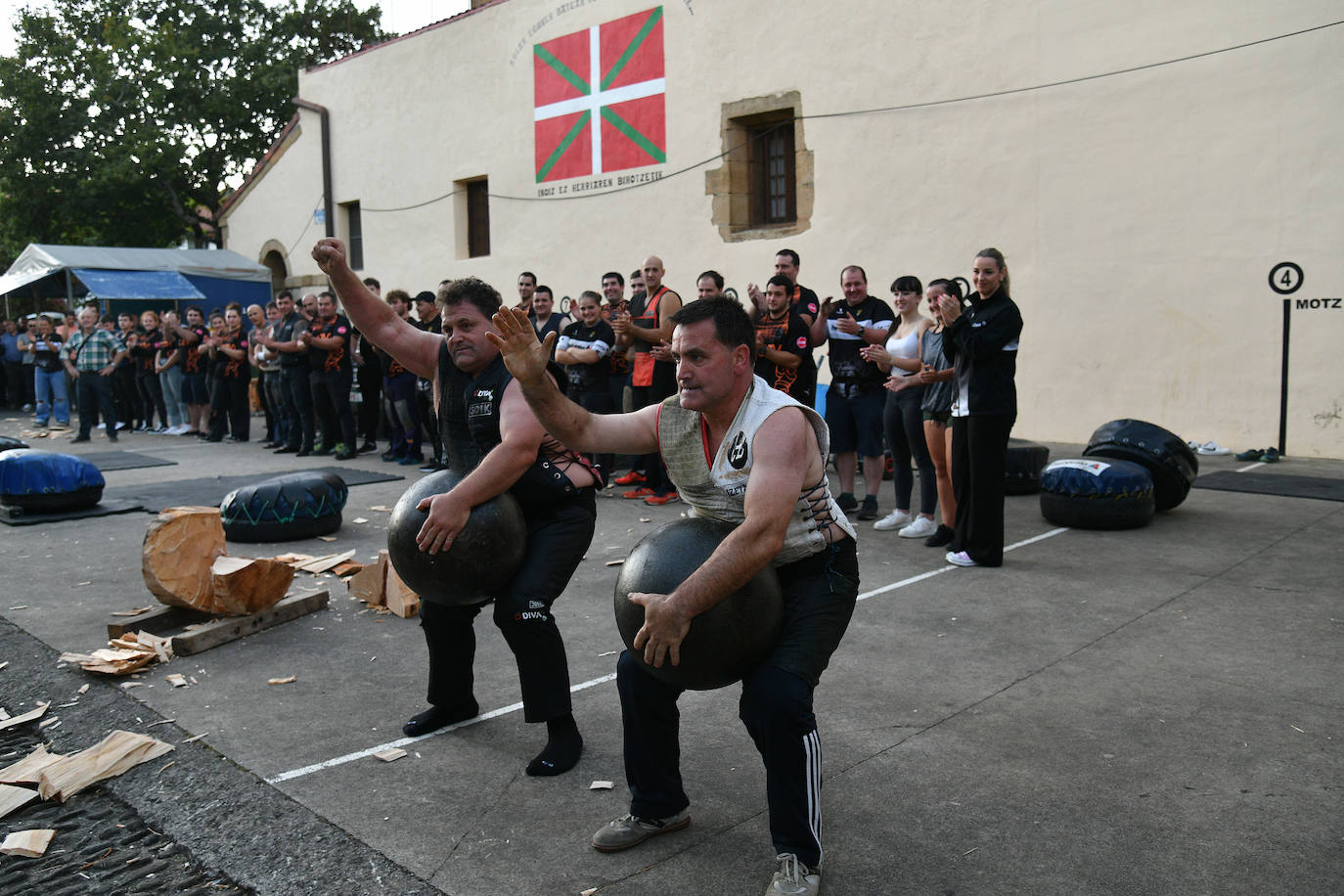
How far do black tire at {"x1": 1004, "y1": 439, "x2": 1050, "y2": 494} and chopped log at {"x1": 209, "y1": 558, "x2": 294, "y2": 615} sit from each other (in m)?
6.47

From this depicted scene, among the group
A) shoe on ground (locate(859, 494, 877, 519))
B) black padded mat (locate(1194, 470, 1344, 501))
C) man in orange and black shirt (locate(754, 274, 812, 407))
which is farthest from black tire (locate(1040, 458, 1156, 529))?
man in orange and black shirt (locate(754, 274, 812, 407))

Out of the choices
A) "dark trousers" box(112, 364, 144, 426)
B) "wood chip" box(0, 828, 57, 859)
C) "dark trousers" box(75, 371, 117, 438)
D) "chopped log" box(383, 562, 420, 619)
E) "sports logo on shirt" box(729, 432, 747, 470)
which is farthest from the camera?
"dark trousers" box(112, 364, 144, 426)

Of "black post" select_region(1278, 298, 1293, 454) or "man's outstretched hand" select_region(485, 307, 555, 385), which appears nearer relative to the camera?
"man's outstretched hand" select_region(485, 307, 555, 385)

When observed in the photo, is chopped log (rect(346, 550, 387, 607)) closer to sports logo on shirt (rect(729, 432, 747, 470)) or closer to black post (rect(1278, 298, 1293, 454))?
sports logo on shirt (rect(729, 432, 747, 470))

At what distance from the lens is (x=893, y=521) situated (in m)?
8.12

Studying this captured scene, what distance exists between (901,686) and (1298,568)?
11.5ft

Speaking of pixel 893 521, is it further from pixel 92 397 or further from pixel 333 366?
pixel 92 397

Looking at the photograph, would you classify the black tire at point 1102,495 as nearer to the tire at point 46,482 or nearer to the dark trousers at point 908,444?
the dark trousers at point 908,444

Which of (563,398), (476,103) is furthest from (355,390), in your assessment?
(563,398)

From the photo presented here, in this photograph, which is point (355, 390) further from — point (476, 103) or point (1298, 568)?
point (1298, 568)

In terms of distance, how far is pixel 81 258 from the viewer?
21.8 m

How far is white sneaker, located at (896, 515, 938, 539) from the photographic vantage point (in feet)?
25.6

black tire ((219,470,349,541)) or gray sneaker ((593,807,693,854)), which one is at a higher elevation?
black tire ((219,470,349,541))

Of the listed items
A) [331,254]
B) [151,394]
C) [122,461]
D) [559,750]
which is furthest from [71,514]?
[151,394]
